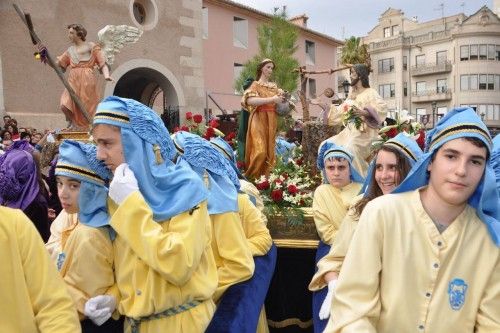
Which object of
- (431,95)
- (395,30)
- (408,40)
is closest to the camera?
(431,95)

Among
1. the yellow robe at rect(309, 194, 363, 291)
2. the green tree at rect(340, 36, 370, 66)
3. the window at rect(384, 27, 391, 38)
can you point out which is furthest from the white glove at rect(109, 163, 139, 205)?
the window at rect(384, 27, 391, 38)

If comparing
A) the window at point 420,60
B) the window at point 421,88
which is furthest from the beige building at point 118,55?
the window at point 421,88

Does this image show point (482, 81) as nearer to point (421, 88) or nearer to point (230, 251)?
point (421, 88)

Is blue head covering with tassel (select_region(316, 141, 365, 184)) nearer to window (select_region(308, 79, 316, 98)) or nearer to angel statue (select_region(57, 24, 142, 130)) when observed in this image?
angel statue (select_region(57, 24, 142, 130))

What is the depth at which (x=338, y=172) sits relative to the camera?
15.9 feet

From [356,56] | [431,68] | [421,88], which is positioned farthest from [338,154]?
[421,88]

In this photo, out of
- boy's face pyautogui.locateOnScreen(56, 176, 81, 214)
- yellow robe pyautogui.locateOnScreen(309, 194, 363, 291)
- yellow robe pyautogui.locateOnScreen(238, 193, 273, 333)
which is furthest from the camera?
yellow robe pyautogui.locateOnScreen(238, 193, 273, 333)

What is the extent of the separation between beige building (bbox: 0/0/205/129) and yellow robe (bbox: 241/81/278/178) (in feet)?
24.8

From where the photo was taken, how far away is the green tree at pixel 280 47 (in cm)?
2569

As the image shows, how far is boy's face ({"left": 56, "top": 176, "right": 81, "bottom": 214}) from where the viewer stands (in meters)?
2.73

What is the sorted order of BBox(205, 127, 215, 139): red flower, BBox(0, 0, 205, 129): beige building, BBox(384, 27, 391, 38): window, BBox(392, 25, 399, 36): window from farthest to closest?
1. BBox(384, 27, 391, 38): window
2. BBox(392, 25, 399, 36): window
3. BBox(0, 0, 205, 129): beige building
4. BBox(205, 127, 215, 139): red flower

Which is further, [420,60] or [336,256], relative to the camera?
[420,60]

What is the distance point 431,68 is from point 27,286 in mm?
51101

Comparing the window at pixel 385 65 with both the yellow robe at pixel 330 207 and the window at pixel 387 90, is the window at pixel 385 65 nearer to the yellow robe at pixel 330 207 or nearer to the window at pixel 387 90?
the window at pixel 387 90
